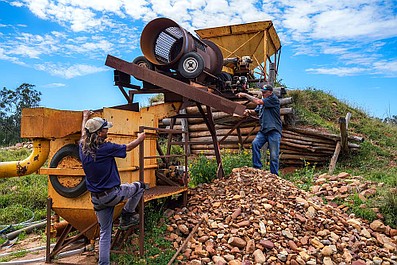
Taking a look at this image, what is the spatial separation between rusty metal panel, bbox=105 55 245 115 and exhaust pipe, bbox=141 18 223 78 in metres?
0.39

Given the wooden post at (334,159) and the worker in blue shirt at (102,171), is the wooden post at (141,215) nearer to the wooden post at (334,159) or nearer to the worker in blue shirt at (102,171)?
the worker in blue shirt at (102,171)

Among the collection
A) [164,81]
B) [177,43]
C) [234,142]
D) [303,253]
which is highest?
[177,43]

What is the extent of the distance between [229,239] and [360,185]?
4218 mm

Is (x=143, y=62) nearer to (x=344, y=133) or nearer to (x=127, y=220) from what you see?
(x=127, y=220)

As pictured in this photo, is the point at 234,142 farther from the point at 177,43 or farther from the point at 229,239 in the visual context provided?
the point at 229,239

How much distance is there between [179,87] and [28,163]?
2.65 meters

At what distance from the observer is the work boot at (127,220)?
5.67 m

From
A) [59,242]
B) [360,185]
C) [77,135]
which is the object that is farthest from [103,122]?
[360,185]

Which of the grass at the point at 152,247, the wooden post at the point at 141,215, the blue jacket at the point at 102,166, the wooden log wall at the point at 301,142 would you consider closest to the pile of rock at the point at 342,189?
the wooden log wall at the point at 301,142

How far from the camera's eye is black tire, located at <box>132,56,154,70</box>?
7.48m

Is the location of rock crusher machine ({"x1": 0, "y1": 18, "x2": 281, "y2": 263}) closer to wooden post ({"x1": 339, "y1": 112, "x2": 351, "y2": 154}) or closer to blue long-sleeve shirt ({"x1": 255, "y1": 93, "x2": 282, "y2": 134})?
blue long-sleeve shirt ({"x1": 255, "y1": 93, "x2": 282, "y2": 134})

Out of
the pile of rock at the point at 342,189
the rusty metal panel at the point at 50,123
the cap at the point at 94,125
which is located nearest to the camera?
the cap at the point at 94,125

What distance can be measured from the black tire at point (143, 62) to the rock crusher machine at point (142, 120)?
2 cm

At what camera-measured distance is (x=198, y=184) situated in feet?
26.8
